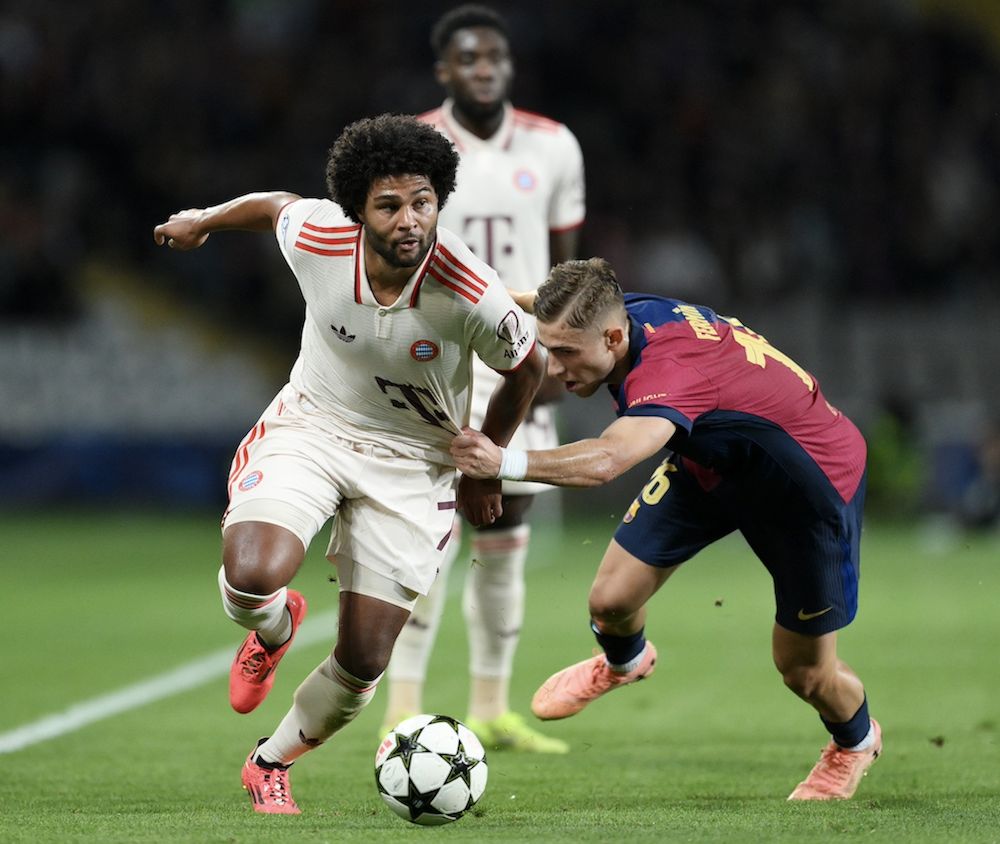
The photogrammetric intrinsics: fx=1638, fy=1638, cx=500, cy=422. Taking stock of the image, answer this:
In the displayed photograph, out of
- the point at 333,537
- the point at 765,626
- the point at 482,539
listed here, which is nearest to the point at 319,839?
the point at 333,537

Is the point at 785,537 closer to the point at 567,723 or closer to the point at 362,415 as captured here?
the point at 362,415

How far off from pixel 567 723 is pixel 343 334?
3.22 m

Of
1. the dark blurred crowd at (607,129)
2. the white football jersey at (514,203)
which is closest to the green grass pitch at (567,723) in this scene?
the white football jersey at (514,203)

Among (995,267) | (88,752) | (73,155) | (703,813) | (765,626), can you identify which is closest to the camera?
(703,813)

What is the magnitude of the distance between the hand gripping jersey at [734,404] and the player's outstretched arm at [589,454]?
0.26 feet

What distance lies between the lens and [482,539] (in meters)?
7.32

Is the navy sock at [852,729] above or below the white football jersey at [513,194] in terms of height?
below

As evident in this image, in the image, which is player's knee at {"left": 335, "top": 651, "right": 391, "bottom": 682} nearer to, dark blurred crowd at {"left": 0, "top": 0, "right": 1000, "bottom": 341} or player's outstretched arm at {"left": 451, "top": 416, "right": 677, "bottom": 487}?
player's outstretched arm at {"left": 451, "top": 416, "right": 677, "bottom": 487}

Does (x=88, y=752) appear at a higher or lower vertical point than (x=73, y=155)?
higher

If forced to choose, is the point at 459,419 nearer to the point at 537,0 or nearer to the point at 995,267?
the point at 995,267

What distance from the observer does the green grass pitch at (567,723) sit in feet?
16.1

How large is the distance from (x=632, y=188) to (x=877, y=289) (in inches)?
126

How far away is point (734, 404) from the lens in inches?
206

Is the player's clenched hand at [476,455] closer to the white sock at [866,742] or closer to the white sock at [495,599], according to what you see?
the white sock at [866,742]
